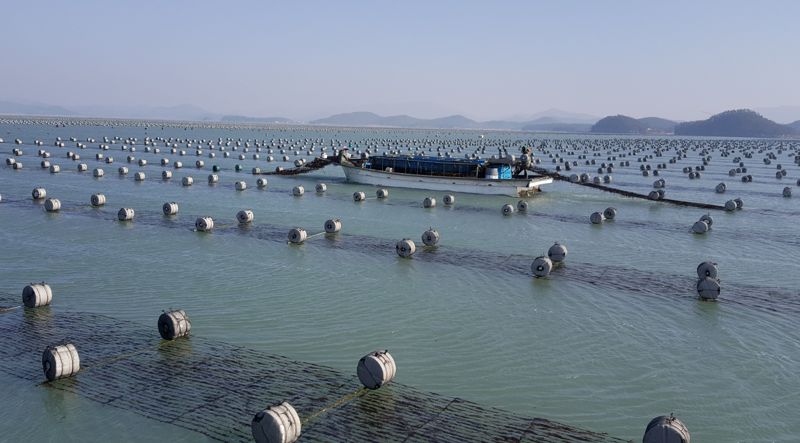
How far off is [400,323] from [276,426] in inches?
448

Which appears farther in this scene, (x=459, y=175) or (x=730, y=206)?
(x=459, y=175)

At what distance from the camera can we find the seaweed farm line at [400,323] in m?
18.7

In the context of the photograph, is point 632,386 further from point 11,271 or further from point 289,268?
point 11,271

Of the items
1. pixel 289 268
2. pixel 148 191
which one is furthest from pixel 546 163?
pixel 289 268

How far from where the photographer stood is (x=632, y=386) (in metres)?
21.3

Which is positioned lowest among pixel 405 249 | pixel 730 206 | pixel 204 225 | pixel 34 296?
pixel 34 296

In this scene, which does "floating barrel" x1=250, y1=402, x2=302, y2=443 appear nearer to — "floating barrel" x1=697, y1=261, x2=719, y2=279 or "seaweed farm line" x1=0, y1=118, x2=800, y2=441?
"seaweed farm line" x1=0, y1=118, x2=800, y2=441

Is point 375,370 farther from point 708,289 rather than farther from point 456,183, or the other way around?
point 456,183

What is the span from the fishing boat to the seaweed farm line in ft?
39.7

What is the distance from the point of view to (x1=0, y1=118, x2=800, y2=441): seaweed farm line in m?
18.7

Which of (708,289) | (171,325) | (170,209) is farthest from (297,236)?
(708,289)

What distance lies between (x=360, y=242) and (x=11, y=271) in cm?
1938

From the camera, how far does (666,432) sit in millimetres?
15969

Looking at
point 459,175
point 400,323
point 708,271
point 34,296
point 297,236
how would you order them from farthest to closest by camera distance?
point 459,175 < point 297,236 < point 708,271 < point 400,323 < point 34,296
